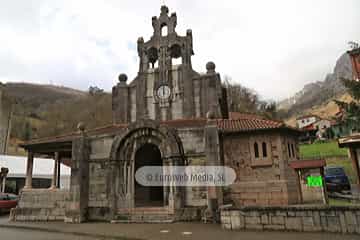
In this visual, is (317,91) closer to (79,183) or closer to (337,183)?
(337,183)

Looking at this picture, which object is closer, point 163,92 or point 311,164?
point 311,164

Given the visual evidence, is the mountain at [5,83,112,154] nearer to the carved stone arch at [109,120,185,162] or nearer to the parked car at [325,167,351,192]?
the carved stone arch at [109,120,185,162]

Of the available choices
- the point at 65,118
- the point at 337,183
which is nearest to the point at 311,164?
the point at 337,183

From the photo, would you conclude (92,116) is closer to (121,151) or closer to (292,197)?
(121,151)

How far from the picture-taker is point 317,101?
102 m

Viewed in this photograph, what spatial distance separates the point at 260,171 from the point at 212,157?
2.46 m

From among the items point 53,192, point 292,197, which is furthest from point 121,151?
point 292,197

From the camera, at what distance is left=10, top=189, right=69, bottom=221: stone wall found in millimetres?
13289

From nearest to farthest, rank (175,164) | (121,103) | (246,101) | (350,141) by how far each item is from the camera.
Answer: (350,141) < (175,164) < (121,103) < (246,101)

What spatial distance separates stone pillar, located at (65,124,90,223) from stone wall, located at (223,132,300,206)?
22.4 feet

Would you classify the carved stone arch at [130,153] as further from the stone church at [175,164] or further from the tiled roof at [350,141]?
the tiled roof at [350,141]

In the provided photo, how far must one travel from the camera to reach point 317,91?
126500 mm

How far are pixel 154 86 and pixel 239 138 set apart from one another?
6.55 metres

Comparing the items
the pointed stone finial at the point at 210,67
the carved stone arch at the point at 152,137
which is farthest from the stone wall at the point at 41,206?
the pointed stone finial at the point at 210,67
